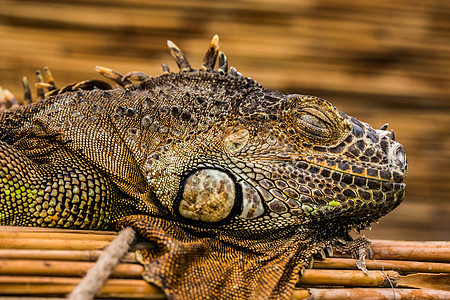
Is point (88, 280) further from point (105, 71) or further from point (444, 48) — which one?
point (444, 48)

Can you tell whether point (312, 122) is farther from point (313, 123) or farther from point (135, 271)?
point (135, 271)

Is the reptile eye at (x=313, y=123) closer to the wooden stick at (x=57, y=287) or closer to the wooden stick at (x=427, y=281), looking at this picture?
the wooden stick at (x=427, y=281)

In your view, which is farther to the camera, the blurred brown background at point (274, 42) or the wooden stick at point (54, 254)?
the blurred brown background at point (274, 42)

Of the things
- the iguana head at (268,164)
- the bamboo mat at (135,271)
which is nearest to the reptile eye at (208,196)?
the iguana head at (268,164)

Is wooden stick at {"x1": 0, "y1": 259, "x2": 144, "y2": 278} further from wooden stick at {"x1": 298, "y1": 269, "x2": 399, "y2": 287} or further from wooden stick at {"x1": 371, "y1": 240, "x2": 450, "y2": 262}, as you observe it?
wooden stick at {"x1": 371, "y1": 240, "x2": 450, "y2": 262}

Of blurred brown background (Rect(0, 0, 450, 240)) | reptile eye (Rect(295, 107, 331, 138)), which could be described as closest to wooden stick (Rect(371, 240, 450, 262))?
reptile eye (Rect(295, 107, 331, 138))

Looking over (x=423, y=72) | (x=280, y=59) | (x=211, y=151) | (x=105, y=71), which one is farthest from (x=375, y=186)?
(x=423, y=72)
